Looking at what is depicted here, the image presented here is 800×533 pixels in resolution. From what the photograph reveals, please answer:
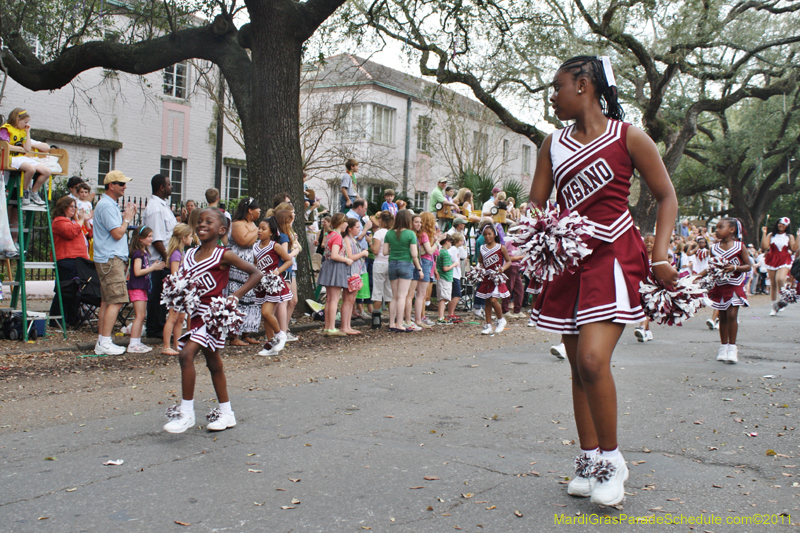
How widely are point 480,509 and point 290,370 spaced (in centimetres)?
456

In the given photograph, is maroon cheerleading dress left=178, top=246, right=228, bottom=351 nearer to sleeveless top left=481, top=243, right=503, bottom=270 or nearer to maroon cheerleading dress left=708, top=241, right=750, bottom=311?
maroon cheerleading dress left=708, top=241, right=750, bottom=311

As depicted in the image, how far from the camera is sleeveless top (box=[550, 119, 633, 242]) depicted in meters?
3.62

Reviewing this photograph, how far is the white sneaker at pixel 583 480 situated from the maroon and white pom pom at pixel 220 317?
269cm

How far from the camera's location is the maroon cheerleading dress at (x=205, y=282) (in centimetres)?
514

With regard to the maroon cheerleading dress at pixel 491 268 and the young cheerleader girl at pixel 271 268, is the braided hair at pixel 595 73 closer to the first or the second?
the young cheerleader girl at pixel 271 268

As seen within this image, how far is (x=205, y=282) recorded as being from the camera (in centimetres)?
530

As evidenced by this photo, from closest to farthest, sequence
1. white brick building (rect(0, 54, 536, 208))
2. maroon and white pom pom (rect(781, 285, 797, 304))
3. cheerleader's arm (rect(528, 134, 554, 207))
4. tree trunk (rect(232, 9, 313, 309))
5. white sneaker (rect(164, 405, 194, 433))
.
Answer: cheerleader's arm (rect(528, 134, 554, 207)), white sneaker (rect(164, 405, 194, 433)), tree trunk (rect(232, 9, 313, 309)), maroon and white pom pom (rect(781, 285, 797, 304)), white brick building (rect(0, 54, 536, 208))

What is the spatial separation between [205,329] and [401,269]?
6477 mm

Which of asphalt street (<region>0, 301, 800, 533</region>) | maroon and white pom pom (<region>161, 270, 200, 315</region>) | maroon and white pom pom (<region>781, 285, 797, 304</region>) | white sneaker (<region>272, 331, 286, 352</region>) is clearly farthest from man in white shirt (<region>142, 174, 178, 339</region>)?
maroon and white pom pom (<region>781, 285, 797, 304</region>)

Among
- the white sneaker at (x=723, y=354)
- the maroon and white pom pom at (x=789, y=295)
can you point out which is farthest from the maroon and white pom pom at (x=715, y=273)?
the maroon and white pom pom at (x=789, y=295)

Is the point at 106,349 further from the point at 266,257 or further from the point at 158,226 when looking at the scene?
the point at 266,257

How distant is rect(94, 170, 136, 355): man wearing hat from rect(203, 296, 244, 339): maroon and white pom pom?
155 inches

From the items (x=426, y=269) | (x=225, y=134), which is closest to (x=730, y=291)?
(x=426, y=269)

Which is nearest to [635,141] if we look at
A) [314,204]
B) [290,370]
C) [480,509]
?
[480,509]
